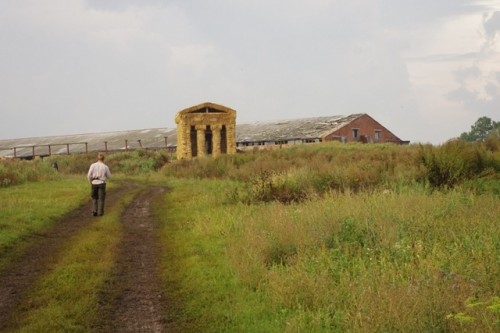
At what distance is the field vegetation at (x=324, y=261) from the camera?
18.9ft

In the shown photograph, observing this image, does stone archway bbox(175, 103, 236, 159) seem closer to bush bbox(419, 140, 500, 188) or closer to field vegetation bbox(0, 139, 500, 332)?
field vegetation bbox(0, 139, 500, 332)

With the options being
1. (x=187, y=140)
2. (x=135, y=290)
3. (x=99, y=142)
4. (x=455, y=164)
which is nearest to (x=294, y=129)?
(x=187, y=140)

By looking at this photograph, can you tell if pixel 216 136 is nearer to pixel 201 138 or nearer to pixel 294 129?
pixel 201 138

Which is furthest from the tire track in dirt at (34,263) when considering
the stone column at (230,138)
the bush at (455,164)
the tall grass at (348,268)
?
the stone column at (230,138)

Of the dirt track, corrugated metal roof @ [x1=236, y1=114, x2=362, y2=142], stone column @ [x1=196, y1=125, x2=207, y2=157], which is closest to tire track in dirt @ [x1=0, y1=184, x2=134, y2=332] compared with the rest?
the dirt track

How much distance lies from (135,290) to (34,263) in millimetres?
2887

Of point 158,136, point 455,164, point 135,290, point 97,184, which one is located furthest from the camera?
point 158,136

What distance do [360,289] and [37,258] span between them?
671cm

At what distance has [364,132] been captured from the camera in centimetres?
5272

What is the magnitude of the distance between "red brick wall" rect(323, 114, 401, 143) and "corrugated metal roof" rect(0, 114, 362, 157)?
0.48 meters

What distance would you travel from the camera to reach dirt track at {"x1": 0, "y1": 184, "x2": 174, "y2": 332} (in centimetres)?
680

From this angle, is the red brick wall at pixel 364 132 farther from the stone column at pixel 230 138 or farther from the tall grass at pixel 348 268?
the tall grass at pixel 348 268

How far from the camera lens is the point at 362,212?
10234 millimetres

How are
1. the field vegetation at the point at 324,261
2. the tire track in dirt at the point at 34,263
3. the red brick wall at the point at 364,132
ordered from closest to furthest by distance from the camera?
1. the field vegetation at the point at 324,261
2. the tire track in dirt at the point at 34,263
3. the red brick wall at the point at 364,132
